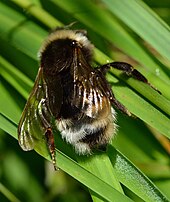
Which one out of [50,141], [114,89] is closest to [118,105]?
[114,89]

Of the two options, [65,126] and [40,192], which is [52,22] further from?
[40,192]

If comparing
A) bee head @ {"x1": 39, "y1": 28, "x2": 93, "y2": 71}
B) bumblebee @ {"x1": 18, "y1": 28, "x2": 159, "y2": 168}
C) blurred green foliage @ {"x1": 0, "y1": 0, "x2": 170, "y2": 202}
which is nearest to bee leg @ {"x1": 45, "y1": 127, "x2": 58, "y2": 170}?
bumblebee @ {"x1": 18, "y1": 28, "x2": 159, "y2": 168}

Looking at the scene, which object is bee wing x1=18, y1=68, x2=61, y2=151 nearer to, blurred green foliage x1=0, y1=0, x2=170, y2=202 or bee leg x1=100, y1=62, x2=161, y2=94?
blurred green foliage x1=0, y1=0, x2=170, y2=202

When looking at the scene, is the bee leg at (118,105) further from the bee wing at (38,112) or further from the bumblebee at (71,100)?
the bee wing at (38,112)

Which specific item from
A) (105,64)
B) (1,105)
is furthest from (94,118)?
(1,105)

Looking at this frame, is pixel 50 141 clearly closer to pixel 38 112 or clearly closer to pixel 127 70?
pixel 38 112

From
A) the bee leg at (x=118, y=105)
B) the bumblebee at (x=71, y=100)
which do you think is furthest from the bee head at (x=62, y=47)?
the bee leg at (x=118, y=105)
